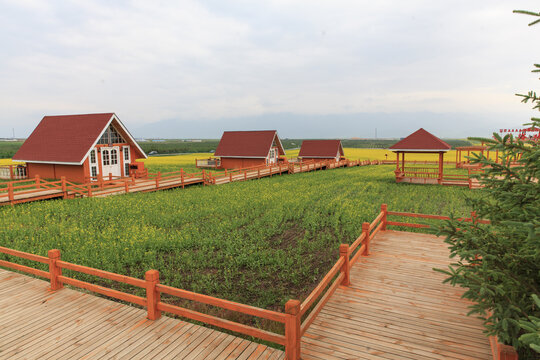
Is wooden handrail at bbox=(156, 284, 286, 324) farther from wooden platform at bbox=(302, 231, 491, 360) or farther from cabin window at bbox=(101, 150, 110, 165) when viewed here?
cabin window at bbox=(101, 150, 110, 165)

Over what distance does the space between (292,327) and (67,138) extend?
26.0 metres

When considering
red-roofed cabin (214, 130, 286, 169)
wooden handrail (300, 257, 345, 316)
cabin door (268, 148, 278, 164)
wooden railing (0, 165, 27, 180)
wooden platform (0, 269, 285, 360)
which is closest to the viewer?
wooden platform (0, 269, 285, 360)

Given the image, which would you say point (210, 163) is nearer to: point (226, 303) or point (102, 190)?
point (102, 190)

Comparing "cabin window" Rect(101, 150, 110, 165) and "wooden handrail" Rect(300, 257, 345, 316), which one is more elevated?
"cabin window" Rect(101, 150, 110, 165)

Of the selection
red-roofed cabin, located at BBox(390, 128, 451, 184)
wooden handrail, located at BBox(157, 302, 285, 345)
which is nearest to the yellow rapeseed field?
red-roofed cabin, located at BBox(390, 128, 451, 184)

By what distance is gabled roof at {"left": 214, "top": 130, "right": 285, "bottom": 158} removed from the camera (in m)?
37.8

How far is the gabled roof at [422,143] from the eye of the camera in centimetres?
2733

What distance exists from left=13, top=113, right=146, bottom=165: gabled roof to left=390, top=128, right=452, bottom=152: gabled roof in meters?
22.6

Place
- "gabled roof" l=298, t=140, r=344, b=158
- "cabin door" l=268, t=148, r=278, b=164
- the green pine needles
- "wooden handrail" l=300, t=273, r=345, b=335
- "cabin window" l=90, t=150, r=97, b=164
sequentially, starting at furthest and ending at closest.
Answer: "gabled roof" l=298, t=140, r=344, b=158 → "cabin door" l=268, t=148, r=278, b=164 → "cabin window" l=90, t=150, r=97, b=164 → "wooden handrail" l=300, t=273, r=345, b=335 → the green pine needles

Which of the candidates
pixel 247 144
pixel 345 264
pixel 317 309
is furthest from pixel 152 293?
pixel 247 144

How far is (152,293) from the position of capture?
18.9 ft

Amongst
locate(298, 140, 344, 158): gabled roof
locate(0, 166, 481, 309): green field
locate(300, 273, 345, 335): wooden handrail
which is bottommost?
locate(0, 166, 481, 309): green field

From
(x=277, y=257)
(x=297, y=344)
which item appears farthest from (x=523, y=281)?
(x=277, y=257)

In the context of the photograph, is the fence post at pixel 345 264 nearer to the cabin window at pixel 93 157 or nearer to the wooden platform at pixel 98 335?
the wooden platform at pixel 98 335
